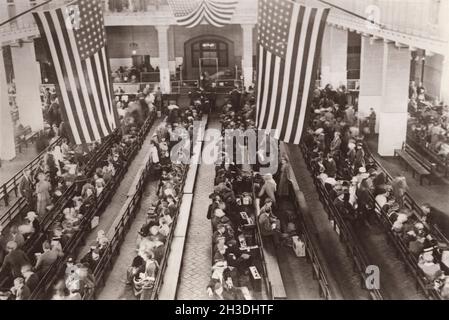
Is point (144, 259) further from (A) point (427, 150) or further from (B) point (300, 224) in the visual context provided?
(A) point (427, 150)

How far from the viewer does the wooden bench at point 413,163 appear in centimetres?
1860

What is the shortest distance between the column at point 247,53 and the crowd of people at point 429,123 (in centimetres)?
842

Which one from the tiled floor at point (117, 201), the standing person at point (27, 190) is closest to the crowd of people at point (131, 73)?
the tiled floor at point (117, 201)

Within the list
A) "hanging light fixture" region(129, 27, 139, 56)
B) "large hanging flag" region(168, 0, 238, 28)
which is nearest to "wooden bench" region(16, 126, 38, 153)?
"large hanging flag" region(168, 0, 238, 28)

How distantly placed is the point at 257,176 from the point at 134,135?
6.02 metres

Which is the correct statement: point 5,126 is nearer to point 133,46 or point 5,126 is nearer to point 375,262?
point 375,262

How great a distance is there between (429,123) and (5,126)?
578 inches

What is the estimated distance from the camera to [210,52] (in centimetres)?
3709

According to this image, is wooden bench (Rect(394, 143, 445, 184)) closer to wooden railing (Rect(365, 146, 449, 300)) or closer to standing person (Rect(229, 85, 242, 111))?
wooden railing (Rect(365, 146, 449, 300))

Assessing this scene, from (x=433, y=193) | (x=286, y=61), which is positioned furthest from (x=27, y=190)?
(x=433, y=193)

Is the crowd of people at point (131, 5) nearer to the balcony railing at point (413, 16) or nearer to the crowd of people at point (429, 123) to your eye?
the balcony railing at point (413, 16)

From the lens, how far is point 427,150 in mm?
20156

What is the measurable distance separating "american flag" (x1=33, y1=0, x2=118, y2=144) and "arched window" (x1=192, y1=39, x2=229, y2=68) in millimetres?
25165
